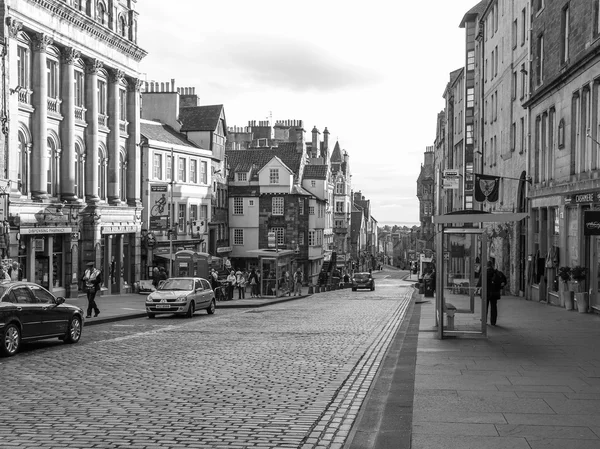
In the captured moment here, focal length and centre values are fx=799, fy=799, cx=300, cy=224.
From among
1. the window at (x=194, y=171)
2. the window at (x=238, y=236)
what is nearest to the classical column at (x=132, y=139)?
the window at (x=194, y=171)

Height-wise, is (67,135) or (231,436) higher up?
(67,135)

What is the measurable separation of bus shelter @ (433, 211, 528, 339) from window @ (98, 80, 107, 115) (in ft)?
92.0

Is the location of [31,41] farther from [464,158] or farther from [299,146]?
[299,146]

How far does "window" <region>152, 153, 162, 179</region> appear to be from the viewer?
5519 centimetres

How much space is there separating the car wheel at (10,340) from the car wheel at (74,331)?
7.42ft

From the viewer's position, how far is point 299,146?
8231 centimetres

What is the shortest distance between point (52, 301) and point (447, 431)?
12329mm

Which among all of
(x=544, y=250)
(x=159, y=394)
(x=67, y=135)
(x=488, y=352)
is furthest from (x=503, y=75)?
(x=159, y=394)

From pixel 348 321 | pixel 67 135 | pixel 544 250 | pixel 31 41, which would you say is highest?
pixel 31 41

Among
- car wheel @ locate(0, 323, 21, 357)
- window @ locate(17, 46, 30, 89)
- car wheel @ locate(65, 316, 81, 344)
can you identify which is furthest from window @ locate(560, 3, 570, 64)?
window @ locate(17, 46, 30, 89)

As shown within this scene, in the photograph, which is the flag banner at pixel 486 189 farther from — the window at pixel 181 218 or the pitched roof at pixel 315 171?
the pitched roof at pixel 315 171

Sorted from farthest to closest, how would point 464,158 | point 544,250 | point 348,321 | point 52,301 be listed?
1. point 464,158
2. point 544,250
3. point 348,321
4. point 52,301

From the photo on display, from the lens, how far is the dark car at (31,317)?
16.6 m

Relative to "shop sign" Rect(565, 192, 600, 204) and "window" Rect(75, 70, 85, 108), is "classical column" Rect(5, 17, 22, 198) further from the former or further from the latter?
A: "shop sign" Rect(565, 192, 600, 204)
